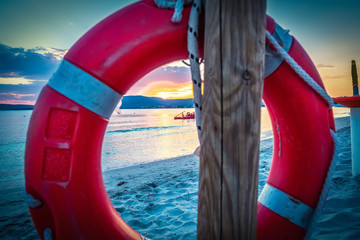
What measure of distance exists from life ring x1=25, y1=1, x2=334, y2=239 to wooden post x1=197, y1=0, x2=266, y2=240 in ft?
1.43

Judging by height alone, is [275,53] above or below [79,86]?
above

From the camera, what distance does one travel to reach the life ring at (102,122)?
930 millimetres

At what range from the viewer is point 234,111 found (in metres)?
0.63

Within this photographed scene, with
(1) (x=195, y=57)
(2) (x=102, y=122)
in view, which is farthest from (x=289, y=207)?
(2) (x=102, y=122)

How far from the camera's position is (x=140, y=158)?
5582 millimetres

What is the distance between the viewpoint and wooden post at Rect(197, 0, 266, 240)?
63 centimetres

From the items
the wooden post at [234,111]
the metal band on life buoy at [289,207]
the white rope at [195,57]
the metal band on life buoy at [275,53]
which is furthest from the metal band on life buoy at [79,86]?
the metal band on life buoy at [289,207]

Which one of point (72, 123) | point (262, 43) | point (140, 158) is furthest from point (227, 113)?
point (140, 158)

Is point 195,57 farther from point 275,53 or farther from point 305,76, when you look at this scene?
point 305,76

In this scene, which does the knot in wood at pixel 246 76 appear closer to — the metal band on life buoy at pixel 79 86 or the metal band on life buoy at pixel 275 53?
the metal band on life buoy at pixel 275 53

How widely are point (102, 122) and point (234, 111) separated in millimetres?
725

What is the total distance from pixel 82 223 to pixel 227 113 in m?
0.89

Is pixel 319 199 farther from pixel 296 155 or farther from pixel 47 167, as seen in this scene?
pixel 47 167

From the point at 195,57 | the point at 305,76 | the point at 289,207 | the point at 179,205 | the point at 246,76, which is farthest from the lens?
the point at 179,205
